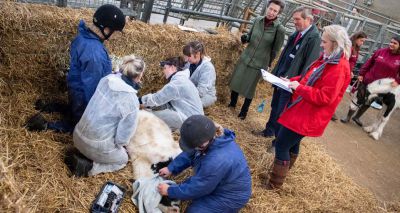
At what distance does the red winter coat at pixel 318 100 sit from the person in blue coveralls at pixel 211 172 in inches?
35.8

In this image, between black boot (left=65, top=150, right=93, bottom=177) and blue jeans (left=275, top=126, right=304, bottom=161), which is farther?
blue jeans (left=275, top=126, right=304, bottom=161)

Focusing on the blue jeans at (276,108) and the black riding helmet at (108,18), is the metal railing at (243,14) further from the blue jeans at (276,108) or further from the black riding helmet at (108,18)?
the black riding helmet at (108,18)

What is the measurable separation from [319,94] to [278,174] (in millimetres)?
1206

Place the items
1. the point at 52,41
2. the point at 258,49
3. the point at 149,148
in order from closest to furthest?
the point at 149,148 < the point at 52,41 < the point at 258,49

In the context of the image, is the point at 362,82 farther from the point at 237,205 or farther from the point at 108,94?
the point at 108,94

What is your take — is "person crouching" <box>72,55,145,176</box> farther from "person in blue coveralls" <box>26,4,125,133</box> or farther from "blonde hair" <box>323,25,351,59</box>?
"blonde hair" <box>323,25,351,59</box>

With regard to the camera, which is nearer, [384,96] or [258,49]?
[258,49]

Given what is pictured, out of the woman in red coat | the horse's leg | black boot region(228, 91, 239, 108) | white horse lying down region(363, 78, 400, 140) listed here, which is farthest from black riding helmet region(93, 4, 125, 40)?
the horse's leg

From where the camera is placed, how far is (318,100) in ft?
11.4

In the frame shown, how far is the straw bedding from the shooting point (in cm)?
324

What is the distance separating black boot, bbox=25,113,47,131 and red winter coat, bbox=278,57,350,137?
2.67 m

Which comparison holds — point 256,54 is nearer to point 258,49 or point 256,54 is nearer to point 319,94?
point 258,49

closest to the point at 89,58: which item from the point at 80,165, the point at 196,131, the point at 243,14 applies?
the point at 80,165

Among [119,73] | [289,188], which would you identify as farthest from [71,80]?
[289,188]
